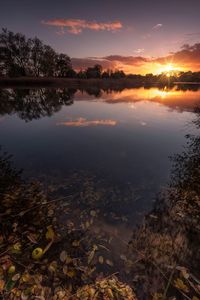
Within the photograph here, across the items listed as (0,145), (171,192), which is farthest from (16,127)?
(171,192)

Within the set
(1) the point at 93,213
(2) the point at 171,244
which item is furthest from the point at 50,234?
(2) the point at 171,244

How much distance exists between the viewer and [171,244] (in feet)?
17.4

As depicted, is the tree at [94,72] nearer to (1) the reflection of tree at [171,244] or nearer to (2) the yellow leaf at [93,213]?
(1) the reflection of tree at [171,244]

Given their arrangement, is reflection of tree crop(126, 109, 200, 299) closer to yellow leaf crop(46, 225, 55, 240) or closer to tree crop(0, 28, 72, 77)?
yellow leaf crop(46, 225, 55, 240)

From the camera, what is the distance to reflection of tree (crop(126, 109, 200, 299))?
4.25 metres

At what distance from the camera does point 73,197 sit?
770cm

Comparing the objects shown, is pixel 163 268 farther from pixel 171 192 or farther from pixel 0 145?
pixel 0 145

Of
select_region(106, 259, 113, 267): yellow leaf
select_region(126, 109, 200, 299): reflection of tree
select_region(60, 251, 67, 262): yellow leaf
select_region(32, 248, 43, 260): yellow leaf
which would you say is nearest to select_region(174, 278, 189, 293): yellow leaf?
select_region(126, 109, 200, 299): reflection of tree

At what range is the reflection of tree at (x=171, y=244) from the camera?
425 cm

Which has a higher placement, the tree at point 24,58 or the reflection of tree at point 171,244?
the tree at point 24,58

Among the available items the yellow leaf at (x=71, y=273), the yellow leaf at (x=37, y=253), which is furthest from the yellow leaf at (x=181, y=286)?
the yellow leaf at (x=37, y=253)

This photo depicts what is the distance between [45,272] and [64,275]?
492mm

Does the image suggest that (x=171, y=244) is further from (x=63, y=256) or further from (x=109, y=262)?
(x=63, y=256)

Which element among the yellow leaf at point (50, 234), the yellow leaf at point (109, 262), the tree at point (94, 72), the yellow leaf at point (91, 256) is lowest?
the yellow leaf at point (109, 262)
